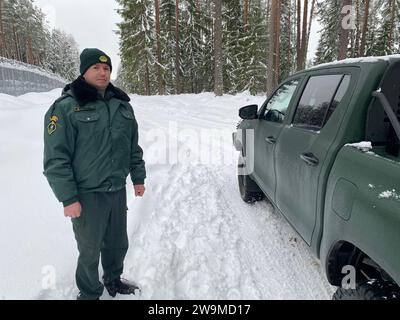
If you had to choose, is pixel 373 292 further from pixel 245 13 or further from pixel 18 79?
pixel 245 13

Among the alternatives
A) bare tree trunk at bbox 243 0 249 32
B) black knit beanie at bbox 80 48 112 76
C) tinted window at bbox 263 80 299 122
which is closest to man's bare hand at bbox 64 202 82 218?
black knit beanie at bbox 80 48 112 76

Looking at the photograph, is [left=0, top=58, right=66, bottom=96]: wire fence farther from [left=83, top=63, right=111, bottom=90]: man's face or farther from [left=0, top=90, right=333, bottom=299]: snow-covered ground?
[left=83, top=63, right=111, bottom=90]: man's face

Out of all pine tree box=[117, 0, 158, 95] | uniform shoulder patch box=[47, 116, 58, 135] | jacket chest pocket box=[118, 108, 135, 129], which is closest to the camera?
uniform shoulder patch box=[47, 116, 58, 135]

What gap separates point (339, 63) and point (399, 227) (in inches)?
64.2

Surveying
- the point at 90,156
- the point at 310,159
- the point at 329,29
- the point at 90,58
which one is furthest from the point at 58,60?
the point at 310,159

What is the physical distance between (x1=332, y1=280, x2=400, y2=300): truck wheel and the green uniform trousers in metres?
1.84

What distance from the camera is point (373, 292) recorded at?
1794 millimetres

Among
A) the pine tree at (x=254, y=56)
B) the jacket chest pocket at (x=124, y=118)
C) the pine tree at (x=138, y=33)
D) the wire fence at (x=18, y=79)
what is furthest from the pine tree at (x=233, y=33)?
the jacket chest pocket at (x=124, y=118)

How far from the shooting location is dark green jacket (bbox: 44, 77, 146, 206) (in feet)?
7.16

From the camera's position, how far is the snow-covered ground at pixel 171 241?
9.43 ft

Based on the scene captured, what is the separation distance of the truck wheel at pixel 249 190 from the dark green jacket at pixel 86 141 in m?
2.52

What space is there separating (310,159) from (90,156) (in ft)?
5.62

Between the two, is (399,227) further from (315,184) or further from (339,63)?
(339,63)

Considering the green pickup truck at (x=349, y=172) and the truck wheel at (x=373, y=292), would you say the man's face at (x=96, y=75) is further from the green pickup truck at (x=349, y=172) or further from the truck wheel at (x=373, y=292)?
the truck wheel at (x=373, y=292)
